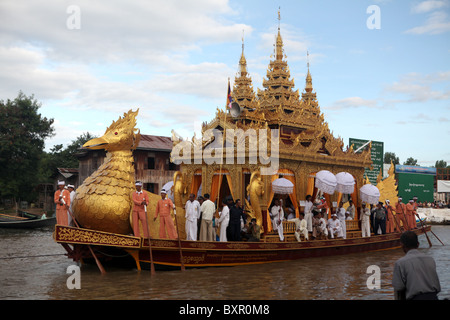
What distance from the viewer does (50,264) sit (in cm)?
1369

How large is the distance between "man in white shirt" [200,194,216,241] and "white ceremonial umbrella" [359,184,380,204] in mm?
6881

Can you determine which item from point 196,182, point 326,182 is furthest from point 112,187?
point 326,182

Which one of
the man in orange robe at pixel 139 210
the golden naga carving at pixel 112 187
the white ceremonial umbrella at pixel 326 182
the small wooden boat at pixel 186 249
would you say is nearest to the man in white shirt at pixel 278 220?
the small wooden boat at pixel 186 249

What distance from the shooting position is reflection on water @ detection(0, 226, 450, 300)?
9.41 m

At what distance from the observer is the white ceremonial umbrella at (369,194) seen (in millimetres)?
17000

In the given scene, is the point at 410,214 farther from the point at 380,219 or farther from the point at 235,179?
the point at 235,179

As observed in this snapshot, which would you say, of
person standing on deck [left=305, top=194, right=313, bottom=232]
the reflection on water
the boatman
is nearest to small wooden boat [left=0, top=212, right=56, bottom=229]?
the reflection on water

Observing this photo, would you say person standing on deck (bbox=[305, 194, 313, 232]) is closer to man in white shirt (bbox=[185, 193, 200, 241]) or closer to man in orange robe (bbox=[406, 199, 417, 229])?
man in white shirt (bbox=[185, 193, 200, 241])

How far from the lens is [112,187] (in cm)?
1139

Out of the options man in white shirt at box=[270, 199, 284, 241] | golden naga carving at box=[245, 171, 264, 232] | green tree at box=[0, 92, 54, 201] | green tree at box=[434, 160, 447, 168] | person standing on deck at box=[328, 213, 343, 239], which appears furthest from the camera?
green tree at box=[434, 160, 447, 168]

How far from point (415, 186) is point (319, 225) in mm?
31134

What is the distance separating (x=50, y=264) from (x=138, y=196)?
14.8 feet

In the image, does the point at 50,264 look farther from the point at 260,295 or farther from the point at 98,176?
the point at 260,295
